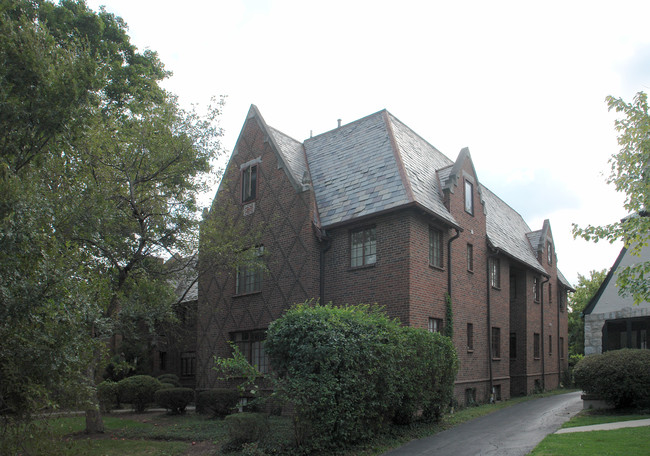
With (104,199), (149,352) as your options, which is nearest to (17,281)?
(104,199)

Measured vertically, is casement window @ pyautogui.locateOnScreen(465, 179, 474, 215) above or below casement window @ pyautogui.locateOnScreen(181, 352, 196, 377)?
above

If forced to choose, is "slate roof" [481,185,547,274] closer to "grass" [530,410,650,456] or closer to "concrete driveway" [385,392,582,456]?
"concrete driveway" [385,392,582,456]

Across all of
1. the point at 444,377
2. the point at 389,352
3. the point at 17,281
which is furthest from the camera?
the point at 444,377

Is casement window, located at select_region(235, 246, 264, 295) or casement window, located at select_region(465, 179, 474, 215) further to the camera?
casement window, located at select_region(465, 179, 474, 215)

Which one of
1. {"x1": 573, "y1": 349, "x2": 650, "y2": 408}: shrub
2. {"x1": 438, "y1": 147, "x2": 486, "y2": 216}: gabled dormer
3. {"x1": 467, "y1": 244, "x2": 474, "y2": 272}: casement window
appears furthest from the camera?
{"x1": 467, "y1": 244, "x2": 474, "y2": 272}: casement window

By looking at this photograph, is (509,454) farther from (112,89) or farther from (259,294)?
(112,89)

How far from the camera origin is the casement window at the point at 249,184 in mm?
21516

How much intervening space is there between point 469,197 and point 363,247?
5.77 m

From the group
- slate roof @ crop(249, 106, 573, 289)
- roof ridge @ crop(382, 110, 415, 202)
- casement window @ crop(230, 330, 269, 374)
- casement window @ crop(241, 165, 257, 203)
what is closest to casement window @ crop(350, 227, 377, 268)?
slate roof @ crop(249, 106, 573, 289)

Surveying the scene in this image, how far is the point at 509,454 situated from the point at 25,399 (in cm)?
886

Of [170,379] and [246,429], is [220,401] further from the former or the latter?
[170,379]

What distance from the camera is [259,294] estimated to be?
20.3 meters

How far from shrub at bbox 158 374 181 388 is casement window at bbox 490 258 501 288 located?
15.0 metres

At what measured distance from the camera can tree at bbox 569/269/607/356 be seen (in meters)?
45.1
